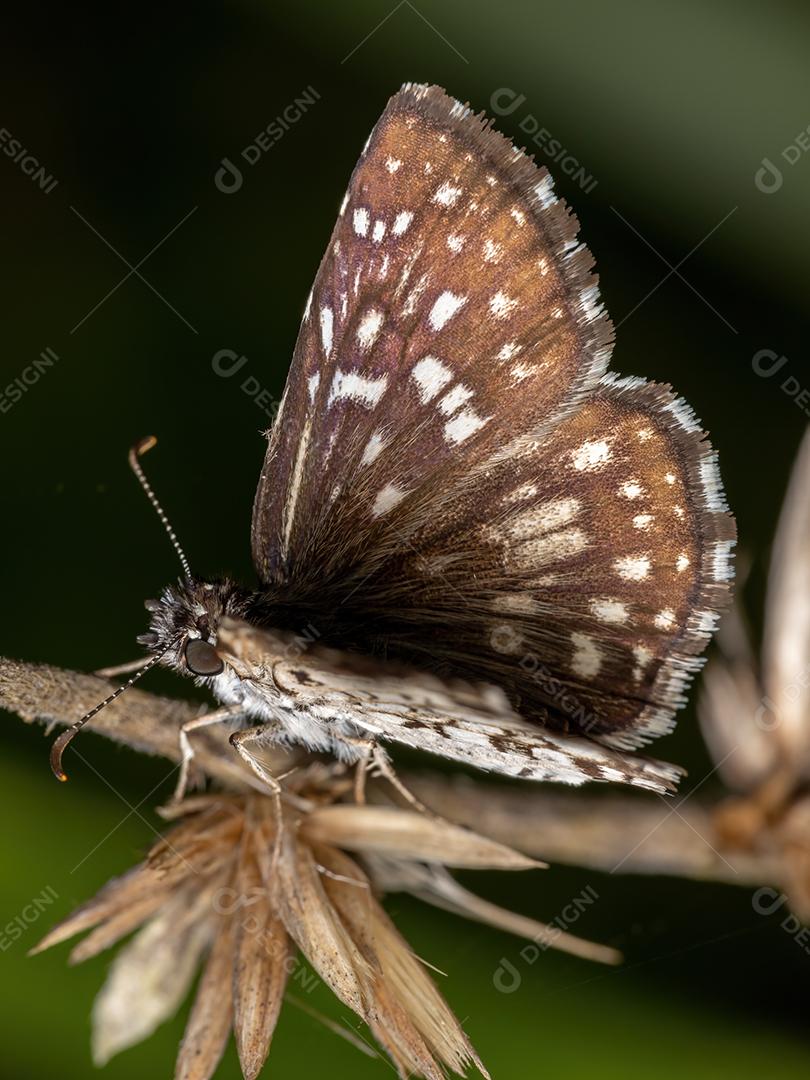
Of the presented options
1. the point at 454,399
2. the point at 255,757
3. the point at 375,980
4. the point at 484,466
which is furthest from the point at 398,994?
the point at 454,399

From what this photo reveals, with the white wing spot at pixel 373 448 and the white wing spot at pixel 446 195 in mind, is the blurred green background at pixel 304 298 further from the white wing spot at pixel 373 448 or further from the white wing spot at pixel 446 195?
the white wing spot at pixel 446 195

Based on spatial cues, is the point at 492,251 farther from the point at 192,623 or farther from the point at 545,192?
the point at 192,623

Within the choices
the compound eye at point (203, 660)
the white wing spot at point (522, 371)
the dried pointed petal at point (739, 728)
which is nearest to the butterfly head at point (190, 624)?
the compound eye at point (203, 660)

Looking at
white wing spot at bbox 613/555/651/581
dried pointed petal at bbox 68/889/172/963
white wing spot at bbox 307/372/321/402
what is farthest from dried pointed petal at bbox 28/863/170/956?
white wing spot at bbox 613/555/651/581

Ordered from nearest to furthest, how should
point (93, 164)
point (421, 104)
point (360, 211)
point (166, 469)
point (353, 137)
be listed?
point (421, 104), point (360, 211), point (166, 469), point (93, 164), point (353, 137)

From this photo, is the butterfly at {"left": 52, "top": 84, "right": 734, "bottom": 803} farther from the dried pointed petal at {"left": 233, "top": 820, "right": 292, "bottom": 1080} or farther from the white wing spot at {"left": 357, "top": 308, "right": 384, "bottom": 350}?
the dried pointed petal at {"left": 233, "top": 820, "right": 292, "bottom": 1080}

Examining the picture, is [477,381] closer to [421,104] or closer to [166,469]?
[421,104]

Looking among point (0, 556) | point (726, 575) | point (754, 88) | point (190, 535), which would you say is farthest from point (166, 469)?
point (754, 88)
